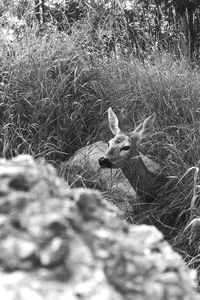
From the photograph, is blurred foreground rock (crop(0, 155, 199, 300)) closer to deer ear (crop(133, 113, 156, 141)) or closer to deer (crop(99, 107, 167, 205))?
deer (crop(99, 107, 167, 205))

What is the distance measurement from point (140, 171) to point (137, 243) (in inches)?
126

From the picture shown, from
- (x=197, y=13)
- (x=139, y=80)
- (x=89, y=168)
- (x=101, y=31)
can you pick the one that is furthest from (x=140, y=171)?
(x=197, y=13)

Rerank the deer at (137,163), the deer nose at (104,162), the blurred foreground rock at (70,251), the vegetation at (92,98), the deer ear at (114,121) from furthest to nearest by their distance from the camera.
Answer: the deer ear at (114,121), the vegetation at (92,98), the deer at (137,163), the deer nose at (104,162), the blurred foreground rock at (70,251)

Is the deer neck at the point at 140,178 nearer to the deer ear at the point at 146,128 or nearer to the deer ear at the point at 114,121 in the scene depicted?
the deer ear at the point at 146,128

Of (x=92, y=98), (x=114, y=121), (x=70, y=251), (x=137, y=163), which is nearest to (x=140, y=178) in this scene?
(x=137, y=163)

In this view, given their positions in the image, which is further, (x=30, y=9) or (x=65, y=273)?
(x=30, y=9)

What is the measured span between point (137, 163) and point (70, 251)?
327 centimetres

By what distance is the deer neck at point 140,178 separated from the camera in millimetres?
3936

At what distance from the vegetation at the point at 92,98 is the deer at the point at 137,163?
0.11 meters

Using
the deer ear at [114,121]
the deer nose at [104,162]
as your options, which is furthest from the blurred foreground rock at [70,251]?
the deer ear at [114,121]

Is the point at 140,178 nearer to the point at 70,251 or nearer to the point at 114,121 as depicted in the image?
the point at 114,121

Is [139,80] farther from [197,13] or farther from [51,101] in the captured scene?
[197,13]

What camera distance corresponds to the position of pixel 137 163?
3.94 m

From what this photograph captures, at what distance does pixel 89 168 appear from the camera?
13.7 feet
